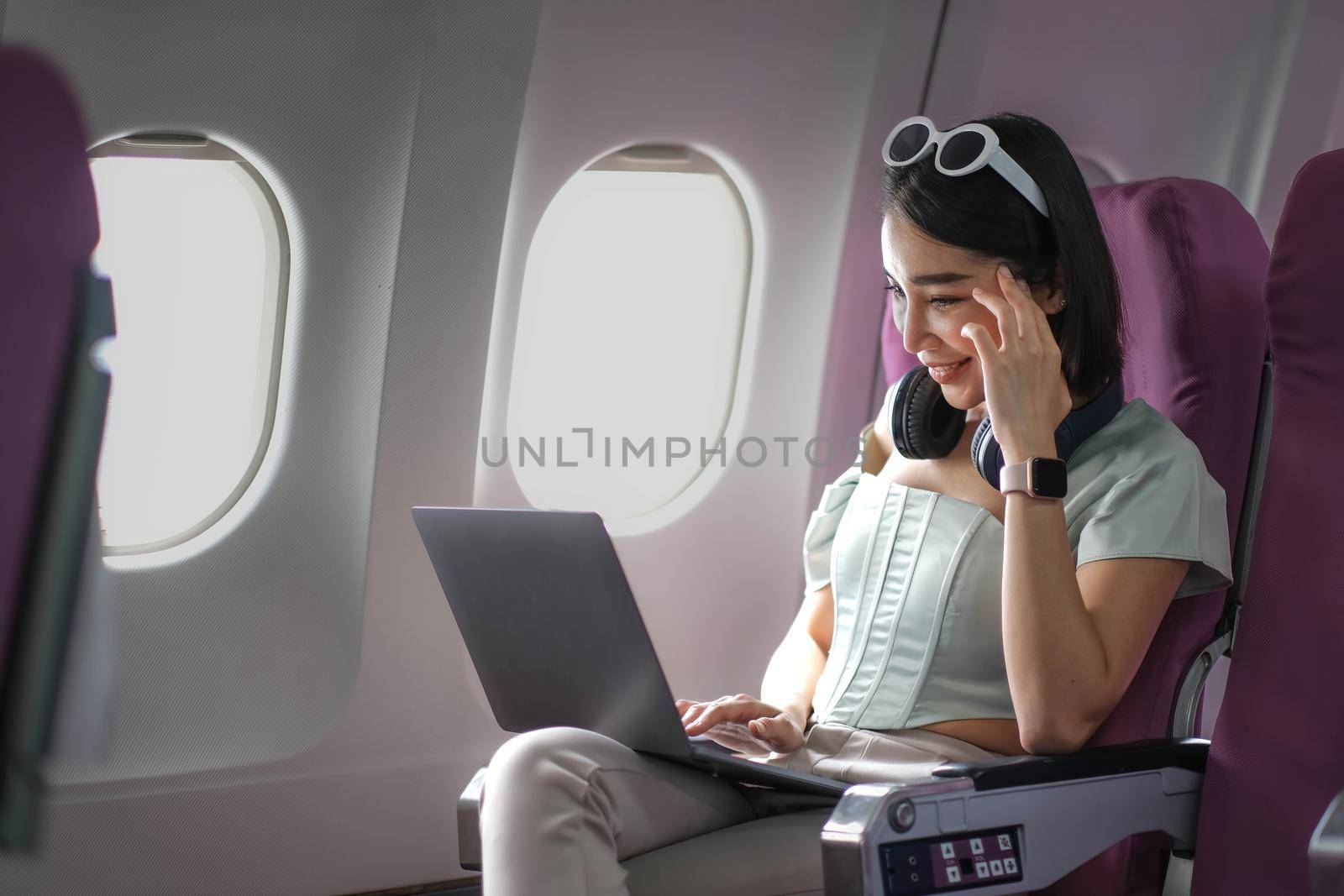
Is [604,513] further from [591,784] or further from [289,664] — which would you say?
[591,784]

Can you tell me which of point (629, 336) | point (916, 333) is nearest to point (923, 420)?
point (916, 333)

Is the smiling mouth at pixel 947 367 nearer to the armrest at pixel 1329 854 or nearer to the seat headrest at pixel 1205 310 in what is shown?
the seat headrest at pixel 1205 310

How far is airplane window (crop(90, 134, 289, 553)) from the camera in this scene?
2266 mm

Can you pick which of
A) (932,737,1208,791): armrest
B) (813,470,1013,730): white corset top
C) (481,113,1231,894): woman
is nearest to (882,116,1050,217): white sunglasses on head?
(481,113,1231,894): woman

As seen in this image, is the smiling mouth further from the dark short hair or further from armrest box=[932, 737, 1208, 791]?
armrest box=[932, 737, 1208, 791]

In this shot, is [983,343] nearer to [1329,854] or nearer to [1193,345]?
[1193,345]

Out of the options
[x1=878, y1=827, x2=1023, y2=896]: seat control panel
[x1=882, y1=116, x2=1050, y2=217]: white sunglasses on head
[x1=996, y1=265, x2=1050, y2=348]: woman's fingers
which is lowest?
[x1=878, y1=827, x2=1023, y2=896]: seat control panel

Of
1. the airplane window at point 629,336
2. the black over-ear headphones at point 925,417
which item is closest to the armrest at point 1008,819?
the black over-ear headphones at point 925,417

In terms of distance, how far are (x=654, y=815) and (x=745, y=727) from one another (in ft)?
0.82

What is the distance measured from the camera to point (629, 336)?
279 centimetres

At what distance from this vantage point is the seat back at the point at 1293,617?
1434mm

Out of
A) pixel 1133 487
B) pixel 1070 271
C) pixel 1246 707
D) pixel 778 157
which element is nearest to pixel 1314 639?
pixel 1246 707

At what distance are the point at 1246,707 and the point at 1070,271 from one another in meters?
0.61

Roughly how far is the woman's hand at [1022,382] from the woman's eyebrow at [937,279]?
0.10 metres
